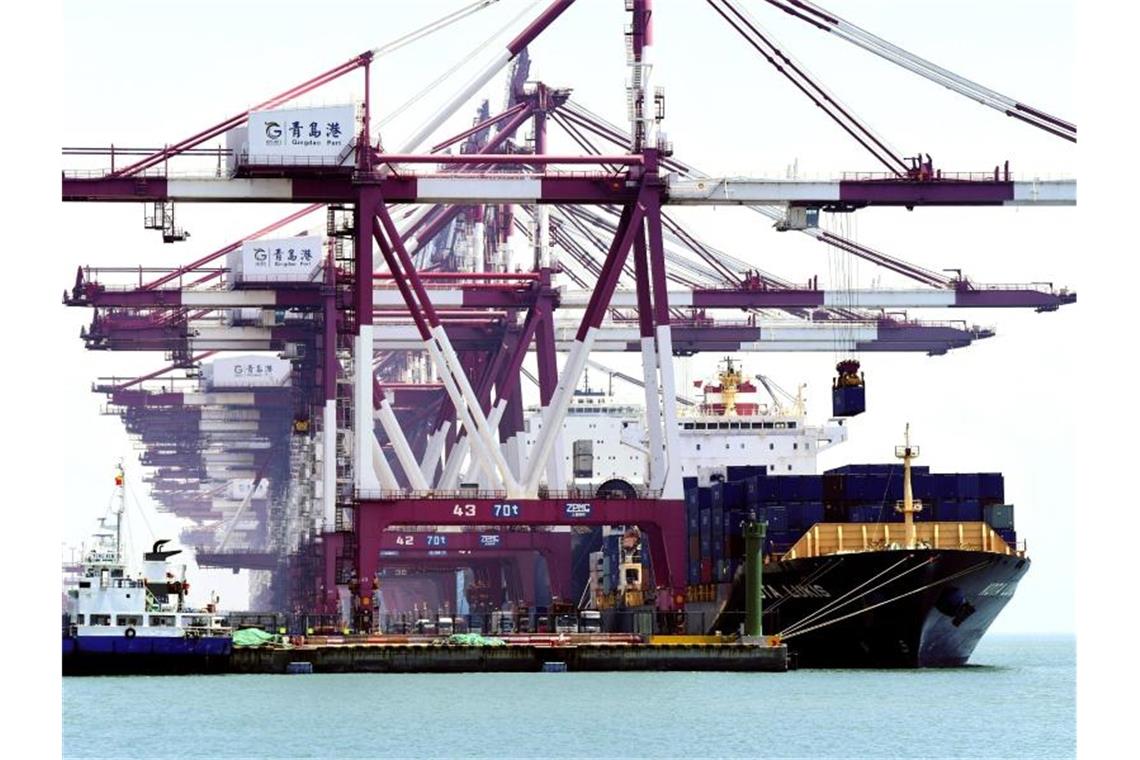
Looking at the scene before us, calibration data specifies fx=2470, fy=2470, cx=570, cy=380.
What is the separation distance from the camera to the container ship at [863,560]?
61.2 m

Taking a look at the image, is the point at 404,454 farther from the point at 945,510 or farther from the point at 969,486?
the point at 969,486

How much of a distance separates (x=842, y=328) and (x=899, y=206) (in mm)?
26682

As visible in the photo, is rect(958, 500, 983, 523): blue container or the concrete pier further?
rect(958, 500, 983, 523): blue container

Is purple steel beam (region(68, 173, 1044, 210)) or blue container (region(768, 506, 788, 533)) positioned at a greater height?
purple steel beam (region(68, 173, 1044, 210))

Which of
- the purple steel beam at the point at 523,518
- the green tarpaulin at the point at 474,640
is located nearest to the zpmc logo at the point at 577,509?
the purple steel beam at the point at 523,518

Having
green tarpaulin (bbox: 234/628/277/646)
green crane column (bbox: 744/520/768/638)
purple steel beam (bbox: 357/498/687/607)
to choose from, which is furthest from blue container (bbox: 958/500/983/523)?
green tarpaulin (bbox: 234/628/277/646)

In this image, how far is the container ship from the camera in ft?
201

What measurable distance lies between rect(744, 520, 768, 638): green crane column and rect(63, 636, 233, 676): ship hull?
490 inches

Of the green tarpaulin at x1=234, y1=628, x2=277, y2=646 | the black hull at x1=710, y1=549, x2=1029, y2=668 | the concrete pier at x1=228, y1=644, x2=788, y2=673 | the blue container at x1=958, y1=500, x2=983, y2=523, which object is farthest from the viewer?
the blue container at x1=958, y1=500, x2=983, y2=523

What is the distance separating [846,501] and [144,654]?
1890cm

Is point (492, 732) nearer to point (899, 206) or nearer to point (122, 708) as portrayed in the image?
point (122, 708)

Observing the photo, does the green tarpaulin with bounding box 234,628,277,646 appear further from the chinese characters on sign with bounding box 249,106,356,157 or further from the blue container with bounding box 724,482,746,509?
the blue container with bounding box 724,482,746,509

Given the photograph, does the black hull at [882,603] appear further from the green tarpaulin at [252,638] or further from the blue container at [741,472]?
the green tarpaulin at [252,638]

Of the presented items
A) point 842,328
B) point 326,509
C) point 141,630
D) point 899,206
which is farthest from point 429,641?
point 842,328
